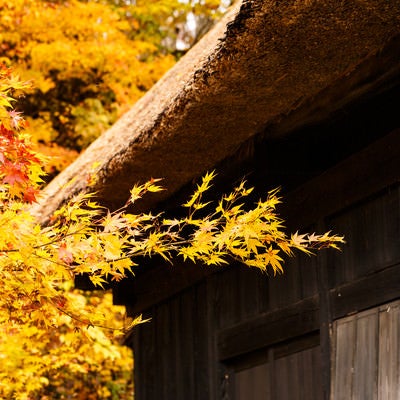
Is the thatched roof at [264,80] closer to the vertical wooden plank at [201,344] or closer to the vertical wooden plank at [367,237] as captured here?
the vertical wooden plank at [367,237]

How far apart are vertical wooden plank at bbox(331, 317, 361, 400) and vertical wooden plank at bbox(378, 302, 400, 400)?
278 mm

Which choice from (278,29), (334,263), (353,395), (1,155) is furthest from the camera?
(334,263)

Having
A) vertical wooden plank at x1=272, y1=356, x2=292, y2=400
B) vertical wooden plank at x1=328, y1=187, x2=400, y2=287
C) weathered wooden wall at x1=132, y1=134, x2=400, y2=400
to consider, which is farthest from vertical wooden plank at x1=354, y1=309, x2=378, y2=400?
vertical wooden plank at x1=272, y1=356, x2=292, y2=400

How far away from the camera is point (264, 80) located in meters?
4.26

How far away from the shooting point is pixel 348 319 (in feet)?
15.9

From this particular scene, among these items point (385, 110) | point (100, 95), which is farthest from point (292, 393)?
point (100, 95)

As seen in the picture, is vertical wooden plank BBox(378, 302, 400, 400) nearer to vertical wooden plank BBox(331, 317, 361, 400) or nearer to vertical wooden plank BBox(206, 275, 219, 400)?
vertical wooden plank BBox(331, 317, 361, 400)

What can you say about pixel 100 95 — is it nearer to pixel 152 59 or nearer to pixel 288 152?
pixel 152 59

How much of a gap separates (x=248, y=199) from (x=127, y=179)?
967mm

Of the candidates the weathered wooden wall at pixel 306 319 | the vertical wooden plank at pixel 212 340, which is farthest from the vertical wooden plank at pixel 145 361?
the vertical wooden plank at pixel 212 340

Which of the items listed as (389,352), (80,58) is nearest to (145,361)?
(389,352)

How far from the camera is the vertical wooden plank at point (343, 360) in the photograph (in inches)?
187

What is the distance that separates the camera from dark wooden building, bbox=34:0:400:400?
13.1 feet

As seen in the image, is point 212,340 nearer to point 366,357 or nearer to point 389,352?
point 366,357
